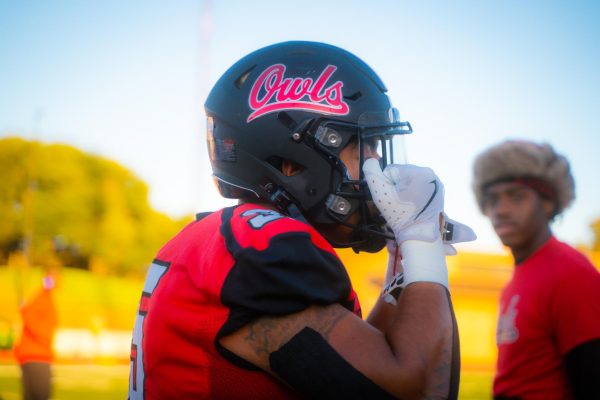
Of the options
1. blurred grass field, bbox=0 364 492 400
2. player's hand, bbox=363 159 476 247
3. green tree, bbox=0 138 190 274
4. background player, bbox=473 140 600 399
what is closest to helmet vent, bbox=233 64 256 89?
player's hand, bbox=363 159 476 247

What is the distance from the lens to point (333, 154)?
6.64 ft

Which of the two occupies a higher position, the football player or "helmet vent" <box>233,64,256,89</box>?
"helmet vent" <box>233,64,256,89</box>

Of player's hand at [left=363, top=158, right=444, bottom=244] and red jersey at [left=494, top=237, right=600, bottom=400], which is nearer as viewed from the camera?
player's hand at [left=363, top=158, right=444, bottom=244]

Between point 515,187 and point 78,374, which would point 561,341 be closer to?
point 515,187

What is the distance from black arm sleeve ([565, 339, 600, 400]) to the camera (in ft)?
8.79

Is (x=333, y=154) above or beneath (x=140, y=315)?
above

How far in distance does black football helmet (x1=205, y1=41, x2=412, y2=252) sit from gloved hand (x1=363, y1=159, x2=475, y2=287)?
0.09 meters

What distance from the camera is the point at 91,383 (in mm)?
11914

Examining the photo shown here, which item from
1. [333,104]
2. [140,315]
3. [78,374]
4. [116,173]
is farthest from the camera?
[116,173]

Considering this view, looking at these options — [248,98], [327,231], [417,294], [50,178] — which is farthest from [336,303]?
[50,178]

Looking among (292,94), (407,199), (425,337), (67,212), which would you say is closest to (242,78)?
(292,94)

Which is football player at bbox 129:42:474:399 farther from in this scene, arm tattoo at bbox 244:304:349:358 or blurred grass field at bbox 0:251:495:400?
blurred grass field at bbox 0:251:495:400

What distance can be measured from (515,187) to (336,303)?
2101 millimetres

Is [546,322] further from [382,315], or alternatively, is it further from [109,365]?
[109,365]
